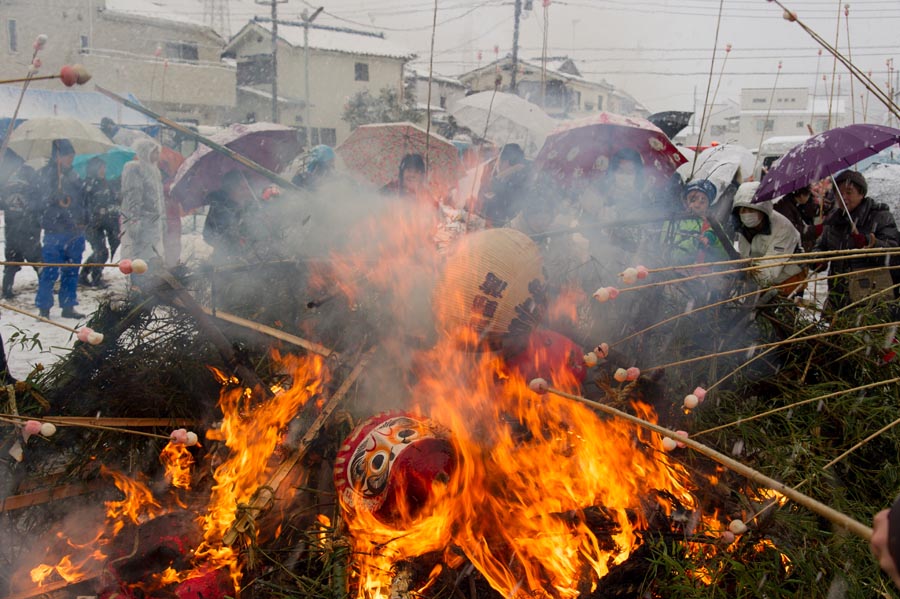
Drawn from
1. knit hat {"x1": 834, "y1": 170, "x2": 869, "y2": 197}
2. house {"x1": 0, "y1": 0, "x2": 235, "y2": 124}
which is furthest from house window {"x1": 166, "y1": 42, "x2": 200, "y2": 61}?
knit hat {"x1": 834, "y1": 170, "x2": 869, "y2": 197}

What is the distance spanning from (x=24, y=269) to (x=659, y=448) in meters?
11.8

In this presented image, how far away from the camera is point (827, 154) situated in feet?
16.6

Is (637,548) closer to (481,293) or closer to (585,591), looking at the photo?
(585,591)

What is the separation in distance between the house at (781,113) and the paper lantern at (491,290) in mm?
43664

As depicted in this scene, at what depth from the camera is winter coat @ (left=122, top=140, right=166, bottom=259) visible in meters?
8.92

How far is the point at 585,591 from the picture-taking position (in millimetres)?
3396

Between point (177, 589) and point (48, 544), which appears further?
point (48, 544)

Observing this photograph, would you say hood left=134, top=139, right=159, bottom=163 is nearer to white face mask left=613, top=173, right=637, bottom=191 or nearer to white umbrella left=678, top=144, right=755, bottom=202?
white face mask left=613, top=173, right=637, bottom=191

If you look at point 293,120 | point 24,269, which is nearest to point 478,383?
point 24,269

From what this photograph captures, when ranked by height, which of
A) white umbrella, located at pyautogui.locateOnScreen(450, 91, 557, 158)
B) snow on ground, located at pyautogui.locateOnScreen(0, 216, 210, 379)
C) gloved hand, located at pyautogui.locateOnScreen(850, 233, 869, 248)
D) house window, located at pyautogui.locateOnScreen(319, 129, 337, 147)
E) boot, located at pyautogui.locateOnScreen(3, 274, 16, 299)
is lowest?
snow on ground, located at pyautogui.locateOnScreen(0, 216, 210, 379)

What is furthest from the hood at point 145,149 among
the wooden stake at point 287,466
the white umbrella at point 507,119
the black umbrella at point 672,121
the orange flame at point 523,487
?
the black umbrella at point 672,121

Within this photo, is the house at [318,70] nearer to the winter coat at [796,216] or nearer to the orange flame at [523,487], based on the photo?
the winter coat at [796,216]

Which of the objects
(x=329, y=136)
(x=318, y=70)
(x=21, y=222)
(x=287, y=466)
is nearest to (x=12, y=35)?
(x=318, y=70)

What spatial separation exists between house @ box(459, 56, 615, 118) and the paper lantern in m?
31.0
